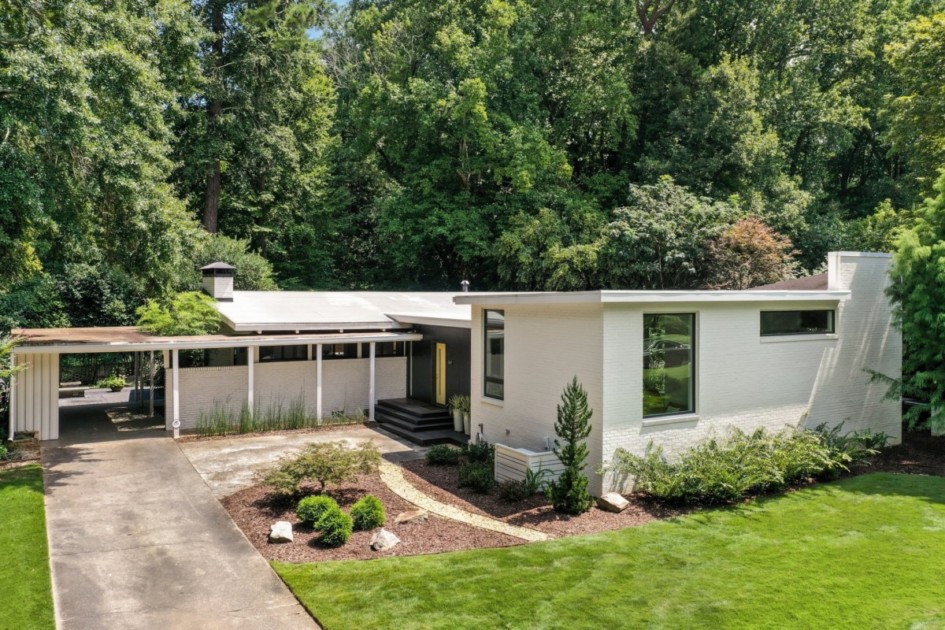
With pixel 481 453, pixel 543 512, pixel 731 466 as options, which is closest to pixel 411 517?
pixel 543 512

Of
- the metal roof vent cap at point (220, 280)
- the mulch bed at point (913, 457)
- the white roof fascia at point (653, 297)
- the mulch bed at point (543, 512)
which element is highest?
the metal roof vent cap at point (220, 280)

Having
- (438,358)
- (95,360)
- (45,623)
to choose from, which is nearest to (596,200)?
(438,358)

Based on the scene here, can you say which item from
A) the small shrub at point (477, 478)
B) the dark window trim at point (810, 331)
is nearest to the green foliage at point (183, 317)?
the small shrub at point (477, 478)

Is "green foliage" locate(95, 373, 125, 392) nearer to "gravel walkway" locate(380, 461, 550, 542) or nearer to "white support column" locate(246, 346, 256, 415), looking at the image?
"white support column" locate(246, 346, 256, 415)

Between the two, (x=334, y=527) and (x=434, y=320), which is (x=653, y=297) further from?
(x=434, y=320)

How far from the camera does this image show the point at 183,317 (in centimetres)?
1612

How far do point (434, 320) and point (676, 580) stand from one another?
9.42m

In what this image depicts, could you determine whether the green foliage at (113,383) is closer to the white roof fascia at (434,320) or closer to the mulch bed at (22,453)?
the mulch bed at (22,453)

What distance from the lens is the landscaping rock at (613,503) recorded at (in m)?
9.63

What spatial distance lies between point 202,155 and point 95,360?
953 cm

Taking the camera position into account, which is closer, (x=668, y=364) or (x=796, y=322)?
(x=668, y=364)

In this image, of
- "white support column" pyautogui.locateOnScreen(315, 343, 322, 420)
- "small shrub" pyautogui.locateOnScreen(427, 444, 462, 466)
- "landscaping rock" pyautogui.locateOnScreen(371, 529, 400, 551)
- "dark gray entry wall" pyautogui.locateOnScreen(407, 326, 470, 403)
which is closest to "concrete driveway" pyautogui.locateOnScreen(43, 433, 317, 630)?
"landscaping rock" pyautogui.locateOnScreen(371, 529, 400, 551)

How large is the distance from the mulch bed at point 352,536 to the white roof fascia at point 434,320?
4.99m

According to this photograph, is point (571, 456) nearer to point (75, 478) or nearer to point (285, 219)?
point (75, 478)
